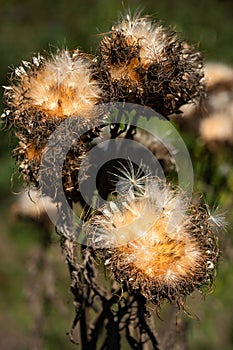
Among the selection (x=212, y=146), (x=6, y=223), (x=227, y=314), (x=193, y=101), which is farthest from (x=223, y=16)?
(x=193, y=101)

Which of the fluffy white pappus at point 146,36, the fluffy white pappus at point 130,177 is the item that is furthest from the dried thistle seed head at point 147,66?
the fluffy white pappus at point 130,177

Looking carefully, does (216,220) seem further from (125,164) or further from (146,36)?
(146,36)

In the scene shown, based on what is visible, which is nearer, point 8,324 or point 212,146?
point 212,146

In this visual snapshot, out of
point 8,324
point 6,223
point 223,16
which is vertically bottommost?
point 8,324

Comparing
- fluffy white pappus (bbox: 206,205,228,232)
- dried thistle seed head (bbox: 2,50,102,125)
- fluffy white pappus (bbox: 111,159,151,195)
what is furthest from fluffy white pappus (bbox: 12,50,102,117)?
fluffy white pappus (bbox: 206,205,228,232)

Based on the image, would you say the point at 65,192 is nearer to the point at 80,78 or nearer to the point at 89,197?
the point at 89,197

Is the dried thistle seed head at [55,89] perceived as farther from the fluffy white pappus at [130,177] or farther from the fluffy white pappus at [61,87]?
the fluffy white pappus at [130,177]

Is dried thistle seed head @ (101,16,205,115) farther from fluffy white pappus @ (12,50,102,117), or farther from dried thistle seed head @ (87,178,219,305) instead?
dried thistle seed head @ (87,178,219,305)

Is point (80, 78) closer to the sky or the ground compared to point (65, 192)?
closer to the sky

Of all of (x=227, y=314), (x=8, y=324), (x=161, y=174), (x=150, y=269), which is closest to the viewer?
(x=150, y=269)
